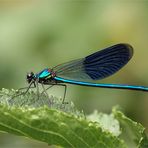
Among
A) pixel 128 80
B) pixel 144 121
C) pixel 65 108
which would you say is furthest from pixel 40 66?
pixel 65 108

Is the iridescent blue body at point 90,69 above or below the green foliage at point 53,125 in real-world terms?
above

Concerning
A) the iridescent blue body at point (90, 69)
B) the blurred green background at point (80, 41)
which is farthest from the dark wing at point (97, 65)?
the blurred green background at point (80, 41)

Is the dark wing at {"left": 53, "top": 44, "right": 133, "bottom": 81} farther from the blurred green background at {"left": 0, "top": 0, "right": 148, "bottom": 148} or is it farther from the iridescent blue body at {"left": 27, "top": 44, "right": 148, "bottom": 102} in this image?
the blurred green background at {"left": 0, "top": 0, "right": 148, "bottom": 148}

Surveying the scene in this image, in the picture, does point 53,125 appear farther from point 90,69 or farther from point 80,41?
point 80,41

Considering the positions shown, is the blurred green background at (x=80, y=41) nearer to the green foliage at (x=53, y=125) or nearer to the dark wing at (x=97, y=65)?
the dark wing at (x=97, y=65)

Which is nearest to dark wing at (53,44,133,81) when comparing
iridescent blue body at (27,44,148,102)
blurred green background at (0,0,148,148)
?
iridescent blue body at (27,44,148,102)

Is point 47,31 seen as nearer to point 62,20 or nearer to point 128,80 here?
point 62,20

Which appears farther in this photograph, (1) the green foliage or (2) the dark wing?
(2) the dark wing
